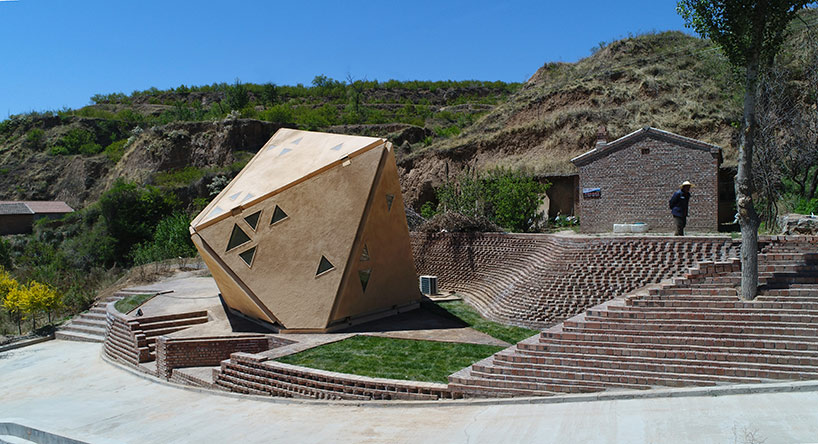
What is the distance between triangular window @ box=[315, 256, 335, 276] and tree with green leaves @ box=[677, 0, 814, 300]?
824 cm

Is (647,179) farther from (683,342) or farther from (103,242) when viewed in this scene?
(103,242)

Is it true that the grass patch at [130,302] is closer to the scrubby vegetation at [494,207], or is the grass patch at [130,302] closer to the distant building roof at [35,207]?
the scrubby vegetation at [494,207]

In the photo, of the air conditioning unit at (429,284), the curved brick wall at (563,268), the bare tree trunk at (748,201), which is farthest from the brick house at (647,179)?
the bare tree trunk at (748,201)

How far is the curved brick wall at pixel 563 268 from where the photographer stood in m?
12.1

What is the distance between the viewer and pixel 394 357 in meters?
10.9

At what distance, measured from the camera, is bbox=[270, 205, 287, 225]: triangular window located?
1337cm

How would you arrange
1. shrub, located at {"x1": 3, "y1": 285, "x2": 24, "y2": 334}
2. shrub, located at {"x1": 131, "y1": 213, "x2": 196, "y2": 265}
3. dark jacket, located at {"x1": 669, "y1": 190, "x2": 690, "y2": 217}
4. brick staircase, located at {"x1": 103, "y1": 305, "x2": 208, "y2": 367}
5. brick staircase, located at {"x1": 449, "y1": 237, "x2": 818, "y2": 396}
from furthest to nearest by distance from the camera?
1. shrub, located at {"x1": 131, "y1": 213, "x2": 196, "y2": 265}
2. shrub, located at {"x1": 3, "y1": 285, "x2": 24, "y2": 334}
3. brick staircase, located at {"x1": 103, "y1": 305, "x2": 208, "y2": 367}
4. dark jacket, located at {"x1": 669, "y1": 190, "x2": 690, "y2": 217}
5. brick staircase, located at {"x1": 449, "y1": 237, "x2": 818, "y2": 396}

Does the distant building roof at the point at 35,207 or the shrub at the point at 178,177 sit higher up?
the shrub at the point at 178,177

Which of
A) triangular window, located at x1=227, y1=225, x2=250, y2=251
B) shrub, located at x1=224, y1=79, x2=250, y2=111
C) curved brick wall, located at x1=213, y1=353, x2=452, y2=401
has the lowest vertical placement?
curved brick wall, located at x1=213, y1=353, x2=452, y2=401

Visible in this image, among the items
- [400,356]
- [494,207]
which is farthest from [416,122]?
[400,356]

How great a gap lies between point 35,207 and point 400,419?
42299 mm

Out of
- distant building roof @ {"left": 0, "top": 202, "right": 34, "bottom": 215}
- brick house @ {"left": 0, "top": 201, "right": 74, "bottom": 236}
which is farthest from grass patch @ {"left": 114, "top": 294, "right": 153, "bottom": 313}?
distant building roof @ {"left": 0, "top": 202, "right": 34, "bottom": 215}

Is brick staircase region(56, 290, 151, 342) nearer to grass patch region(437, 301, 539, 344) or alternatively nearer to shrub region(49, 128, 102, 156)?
grass patch region(437, 301, 539, 344)

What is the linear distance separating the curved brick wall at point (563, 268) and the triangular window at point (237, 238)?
616 centimetres
